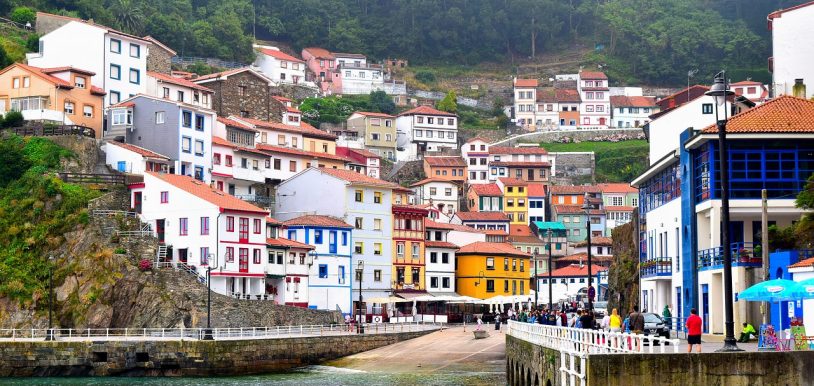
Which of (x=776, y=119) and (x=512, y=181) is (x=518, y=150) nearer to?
(x=512, y=181)

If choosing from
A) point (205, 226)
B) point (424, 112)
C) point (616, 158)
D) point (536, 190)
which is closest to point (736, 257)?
point (205, 226)

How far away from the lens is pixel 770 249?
5116cm

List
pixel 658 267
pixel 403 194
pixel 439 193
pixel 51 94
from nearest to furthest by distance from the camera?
pixel 658 267, pixel 51 94, pixel 403 194, pixel 439 193

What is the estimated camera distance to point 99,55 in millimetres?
98750

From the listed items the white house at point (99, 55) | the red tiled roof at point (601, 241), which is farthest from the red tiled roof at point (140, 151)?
the red tiled roof at point (601, 241)

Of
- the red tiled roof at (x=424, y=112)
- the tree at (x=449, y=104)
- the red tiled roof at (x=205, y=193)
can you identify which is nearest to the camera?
the red tiled roof at (x=205, y=193)

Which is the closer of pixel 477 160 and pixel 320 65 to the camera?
pixel 477 160

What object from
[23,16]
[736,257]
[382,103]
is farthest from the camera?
[382,103]

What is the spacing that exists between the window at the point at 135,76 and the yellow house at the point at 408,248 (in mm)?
22414

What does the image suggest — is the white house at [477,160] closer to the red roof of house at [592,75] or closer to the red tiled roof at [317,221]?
the red roof of house at [592,75]

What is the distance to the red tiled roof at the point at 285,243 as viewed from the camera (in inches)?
3346

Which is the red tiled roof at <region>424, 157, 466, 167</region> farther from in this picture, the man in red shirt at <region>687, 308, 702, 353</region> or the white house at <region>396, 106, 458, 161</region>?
the man in red shirt at <region>687, 308, 702, 353</region>

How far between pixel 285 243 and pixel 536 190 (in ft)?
206

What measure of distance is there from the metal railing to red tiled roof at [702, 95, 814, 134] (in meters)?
27.8
